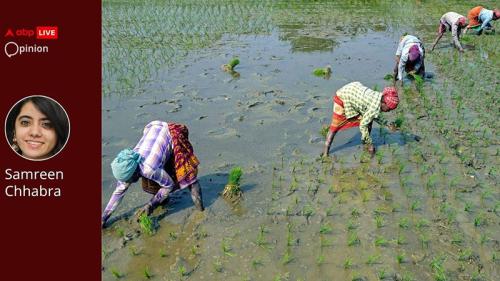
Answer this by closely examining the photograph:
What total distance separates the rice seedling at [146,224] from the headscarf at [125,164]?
56 cm

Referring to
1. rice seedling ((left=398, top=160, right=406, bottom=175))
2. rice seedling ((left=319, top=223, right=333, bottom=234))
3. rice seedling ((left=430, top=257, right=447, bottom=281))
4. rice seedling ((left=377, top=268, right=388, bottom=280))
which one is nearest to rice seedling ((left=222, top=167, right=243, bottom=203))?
rice seedling ((left=319, top=223, right=333, bottom=234))

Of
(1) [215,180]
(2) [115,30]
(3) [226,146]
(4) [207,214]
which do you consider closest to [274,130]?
(3) [226,146]

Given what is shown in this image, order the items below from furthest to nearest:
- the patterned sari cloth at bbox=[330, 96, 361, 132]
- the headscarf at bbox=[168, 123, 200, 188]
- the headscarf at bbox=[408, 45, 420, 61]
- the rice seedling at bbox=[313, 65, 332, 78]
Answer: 1. the rice seedling at bbox=[313, 65, 332, 78]
2. the headscarf at bbox=[408, 45, 420, 61]
3. the patterned sari cloth at bbox=[330, 96, 361, 132]
4. the headscarf at bbox=[168, 123, 200, 188]

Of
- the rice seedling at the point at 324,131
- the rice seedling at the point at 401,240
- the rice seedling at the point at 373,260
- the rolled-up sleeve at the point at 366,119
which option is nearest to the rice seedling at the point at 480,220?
the rice seedling at the point at 401,240

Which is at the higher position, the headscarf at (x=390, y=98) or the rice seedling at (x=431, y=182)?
the headscarf at (x=390, y=98)

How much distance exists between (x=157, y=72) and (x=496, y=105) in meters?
6.47

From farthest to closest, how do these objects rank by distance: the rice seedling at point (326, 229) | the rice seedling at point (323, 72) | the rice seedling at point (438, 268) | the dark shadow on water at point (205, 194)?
the rice seedling at point (323, 72) → the dark shadow on water at point (205, 194) → the rice seedling at point (326, 229) → the rice seedling at point (438, 268)

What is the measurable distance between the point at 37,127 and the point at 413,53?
6.59m

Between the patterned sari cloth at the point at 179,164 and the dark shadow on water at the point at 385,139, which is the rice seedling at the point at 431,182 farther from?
the patterned sari cloth at the point at 179,164

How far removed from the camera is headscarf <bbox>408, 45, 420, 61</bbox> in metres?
7.33

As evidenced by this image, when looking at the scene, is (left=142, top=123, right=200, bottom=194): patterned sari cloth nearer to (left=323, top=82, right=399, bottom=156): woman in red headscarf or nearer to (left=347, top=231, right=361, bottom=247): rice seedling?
(left=347, top=231, right=361, bottom=247): rice seedling

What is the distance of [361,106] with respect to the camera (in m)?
4.91

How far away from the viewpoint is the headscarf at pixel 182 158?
3896mm

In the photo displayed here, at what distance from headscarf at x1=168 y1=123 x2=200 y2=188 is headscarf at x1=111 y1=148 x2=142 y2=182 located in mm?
428
